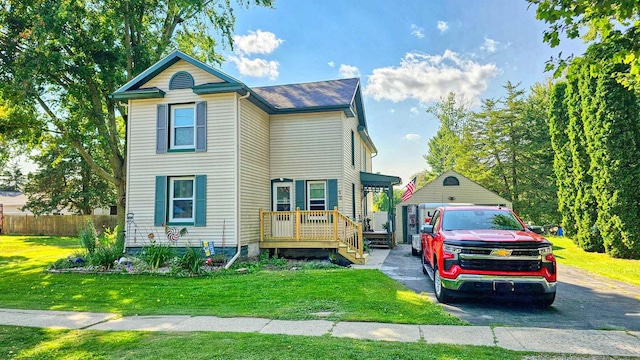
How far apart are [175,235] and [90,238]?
274cm

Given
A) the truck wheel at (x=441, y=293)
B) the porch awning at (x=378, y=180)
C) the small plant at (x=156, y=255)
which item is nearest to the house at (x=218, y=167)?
the small plant at (x=156, y=255)

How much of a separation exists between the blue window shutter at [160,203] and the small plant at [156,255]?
Answer: 1037 mm

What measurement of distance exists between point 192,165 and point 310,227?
448cm

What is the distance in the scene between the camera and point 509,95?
28.9m

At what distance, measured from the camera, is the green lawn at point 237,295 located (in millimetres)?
6289

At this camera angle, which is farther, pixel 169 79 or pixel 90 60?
pixel 90 60

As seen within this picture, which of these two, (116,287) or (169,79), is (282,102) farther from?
(116,287)

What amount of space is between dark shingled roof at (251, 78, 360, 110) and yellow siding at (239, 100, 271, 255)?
129cm

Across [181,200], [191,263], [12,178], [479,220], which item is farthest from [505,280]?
[12,178]

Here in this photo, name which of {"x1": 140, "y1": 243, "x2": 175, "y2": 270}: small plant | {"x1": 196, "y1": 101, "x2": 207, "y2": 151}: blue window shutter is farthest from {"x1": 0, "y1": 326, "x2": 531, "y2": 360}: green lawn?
{"x1": 196, "y1": 101, "x2": 207, "y2": 151}: blue window shutter

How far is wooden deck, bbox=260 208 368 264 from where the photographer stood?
1213cm

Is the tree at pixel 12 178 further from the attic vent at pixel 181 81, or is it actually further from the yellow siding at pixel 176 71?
the attic vent at pixel 181 81

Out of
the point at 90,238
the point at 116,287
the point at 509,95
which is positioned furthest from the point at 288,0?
the point at 509,95

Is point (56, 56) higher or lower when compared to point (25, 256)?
higher
